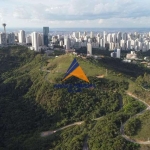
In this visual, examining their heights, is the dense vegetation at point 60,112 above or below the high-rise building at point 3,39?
below

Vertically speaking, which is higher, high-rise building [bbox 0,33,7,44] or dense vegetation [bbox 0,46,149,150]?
high-rise building [bbox 0,33,7,44]

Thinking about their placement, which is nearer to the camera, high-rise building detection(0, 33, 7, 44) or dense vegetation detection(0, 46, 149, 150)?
dense vegetation detection(0, 46, 149, 150)

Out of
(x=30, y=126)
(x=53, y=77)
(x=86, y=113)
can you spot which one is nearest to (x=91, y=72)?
(x=53, y=77)

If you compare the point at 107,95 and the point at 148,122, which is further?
the point at 107,95

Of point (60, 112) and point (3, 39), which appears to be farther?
point (3, 39)

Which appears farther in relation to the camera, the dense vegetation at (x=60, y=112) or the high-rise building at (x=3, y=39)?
the high-rise building at (x=3, y=39)

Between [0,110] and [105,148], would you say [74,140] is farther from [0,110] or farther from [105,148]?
[0,110]

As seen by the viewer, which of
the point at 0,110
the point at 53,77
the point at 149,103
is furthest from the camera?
the point at 53,77

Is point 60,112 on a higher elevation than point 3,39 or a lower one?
lower
